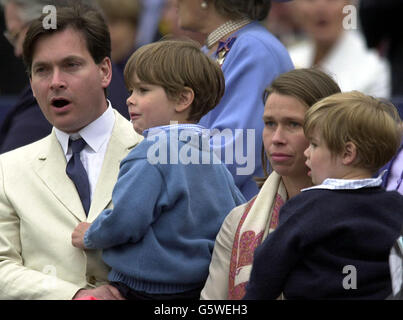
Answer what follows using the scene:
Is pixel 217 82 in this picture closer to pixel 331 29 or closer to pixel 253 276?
pixel 253 276

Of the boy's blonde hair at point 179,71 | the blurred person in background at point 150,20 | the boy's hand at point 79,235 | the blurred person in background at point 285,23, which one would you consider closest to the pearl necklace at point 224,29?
the boy's blonde hair at point 179,71

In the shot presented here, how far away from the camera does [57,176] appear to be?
13.3 ft

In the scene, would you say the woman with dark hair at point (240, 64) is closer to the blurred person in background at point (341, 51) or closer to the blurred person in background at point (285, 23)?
the blurred person in background at point (341, 51)

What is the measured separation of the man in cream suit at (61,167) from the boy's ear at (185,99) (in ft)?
1.07

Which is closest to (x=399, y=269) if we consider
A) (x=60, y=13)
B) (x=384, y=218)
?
(x=384, y=218)

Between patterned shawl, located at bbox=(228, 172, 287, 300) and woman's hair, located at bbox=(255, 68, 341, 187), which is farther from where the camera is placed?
woman's hair, located at bbox=(255, 68, 341, 187)

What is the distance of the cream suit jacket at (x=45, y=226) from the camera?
3875mm

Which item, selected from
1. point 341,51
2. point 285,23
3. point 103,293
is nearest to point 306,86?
point 103,293

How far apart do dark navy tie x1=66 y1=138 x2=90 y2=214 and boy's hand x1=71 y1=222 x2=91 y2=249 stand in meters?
0.15

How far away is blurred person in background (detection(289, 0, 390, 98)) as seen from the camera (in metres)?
7.12

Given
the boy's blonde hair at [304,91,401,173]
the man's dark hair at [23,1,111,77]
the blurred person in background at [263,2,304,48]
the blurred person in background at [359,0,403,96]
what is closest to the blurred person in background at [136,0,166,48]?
the blurred person in background at [263,2,304,48]

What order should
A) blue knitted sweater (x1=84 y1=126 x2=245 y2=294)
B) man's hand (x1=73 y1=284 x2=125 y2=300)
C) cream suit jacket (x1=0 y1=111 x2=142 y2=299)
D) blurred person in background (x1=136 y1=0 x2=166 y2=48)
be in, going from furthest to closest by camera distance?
blurred person in background (x1=136 y1=0 x2=166 y2=48), cream suit jacket (x1=0 y1=111 x2=142 y2=299), man's hand (x1=73 y1=284 x2=125 y2=300), blue knitted sweater (x1=84 y1=126 x2=245 y2=294)

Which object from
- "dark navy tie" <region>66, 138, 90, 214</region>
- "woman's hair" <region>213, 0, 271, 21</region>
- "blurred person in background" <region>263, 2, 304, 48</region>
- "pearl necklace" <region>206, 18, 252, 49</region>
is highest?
"blurred person in background" <region>263, 2, 304, 48</region>

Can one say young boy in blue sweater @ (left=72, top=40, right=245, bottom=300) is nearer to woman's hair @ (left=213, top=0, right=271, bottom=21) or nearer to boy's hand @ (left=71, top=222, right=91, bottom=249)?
boy's hand @ (left=71, top=222, right=91, bottom=249)
